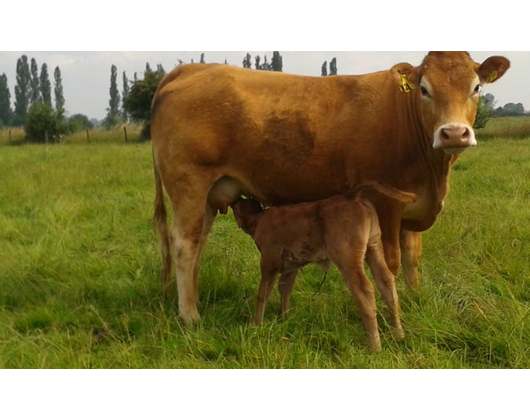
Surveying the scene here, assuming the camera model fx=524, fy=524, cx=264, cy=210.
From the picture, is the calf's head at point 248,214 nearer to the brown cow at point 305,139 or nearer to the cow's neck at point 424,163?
the brown cow at point 305,139

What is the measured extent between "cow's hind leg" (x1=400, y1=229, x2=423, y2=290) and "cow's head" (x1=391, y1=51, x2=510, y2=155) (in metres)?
1.32

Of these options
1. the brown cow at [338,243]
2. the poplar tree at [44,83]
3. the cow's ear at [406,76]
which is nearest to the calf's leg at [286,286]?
the brown cow at [338,243]

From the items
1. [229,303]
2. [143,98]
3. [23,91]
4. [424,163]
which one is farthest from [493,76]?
[23,91]

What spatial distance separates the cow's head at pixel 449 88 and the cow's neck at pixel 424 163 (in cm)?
12

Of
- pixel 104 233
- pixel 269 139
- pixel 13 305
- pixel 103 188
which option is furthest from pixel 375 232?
pixel 103 188

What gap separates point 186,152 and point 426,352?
8.02 ft

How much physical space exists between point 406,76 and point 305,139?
90cm

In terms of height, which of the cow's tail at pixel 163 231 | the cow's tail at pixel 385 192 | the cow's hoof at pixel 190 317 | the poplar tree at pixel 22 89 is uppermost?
the poplar tree at pixel 22 89

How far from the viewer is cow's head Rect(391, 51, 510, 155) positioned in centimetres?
338

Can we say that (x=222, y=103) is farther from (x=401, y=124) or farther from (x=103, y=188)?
(x=103, y=188)

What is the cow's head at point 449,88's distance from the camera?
3.38 m

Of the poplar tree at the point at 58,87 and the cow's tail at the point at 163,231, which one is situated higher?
the poplar tree at the point at 58,87

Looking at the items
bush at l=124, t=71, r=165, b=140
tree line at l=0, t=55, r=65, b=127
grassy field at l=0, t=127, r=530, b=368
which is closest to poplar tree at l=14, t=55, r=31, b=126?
tree line at l=0, t=55, r=65, b=127

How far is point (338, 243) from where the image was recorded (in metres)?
3.84
